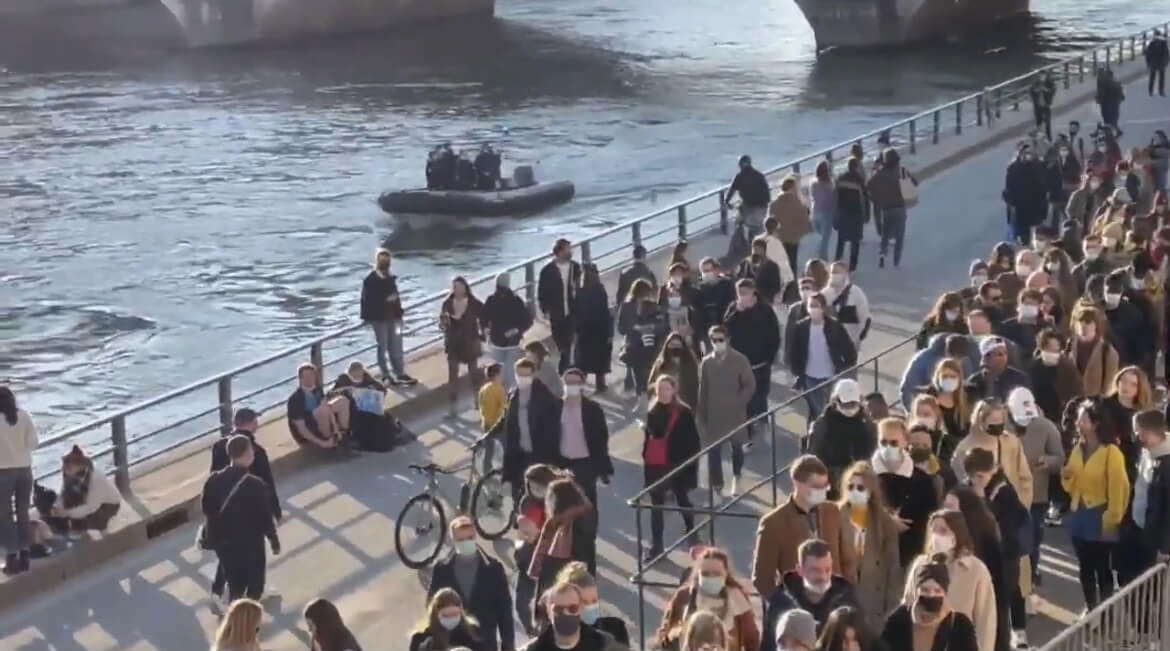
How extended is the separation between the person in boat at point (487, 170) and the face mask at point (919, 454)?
31699 millimetres

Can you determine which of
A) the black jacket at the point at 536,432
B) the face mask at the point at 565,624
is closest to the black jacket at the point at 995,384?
the black jacket at the point at 536,432

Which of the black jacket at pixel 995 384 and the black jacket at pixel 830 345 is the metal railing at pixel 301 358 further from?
the black jacket at pixel 995 384

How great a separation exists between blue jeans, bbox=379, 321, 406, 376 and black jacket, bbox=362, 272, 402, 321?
0.23 feet

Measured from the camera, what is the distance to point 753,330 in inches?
566

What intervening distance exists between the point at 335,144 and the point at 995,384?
42.9 meters

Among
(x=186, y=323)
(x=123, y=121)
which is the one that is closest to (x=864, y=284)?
(x=186, y=323)

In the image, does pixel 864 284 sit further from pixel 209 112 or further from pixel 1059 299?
pixel 209 112

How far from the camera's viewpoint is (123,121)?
5859cm

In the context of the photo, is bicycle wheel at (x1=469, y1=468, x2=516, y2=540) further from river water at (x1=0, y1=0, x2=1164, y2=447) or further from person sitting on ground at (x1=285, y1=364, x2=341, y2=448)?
river water at (x1=0, y1=0, x2=1164, y2=447)

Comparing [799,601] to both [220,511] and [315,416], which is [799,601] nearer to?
[220,511]

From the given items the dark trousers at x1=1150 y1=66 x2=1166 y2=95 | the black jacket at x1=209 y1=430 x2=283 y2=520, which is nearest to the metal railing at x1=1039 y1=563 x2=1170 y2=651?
the black jacket at x1=209 y1=430 x2=283 y2=520

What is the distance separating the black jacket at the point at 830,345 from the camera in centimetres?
1393

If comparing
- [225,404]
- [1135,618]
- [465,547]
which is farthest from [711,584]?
[225,404]

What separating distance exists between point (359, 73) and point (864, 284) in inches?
1871
